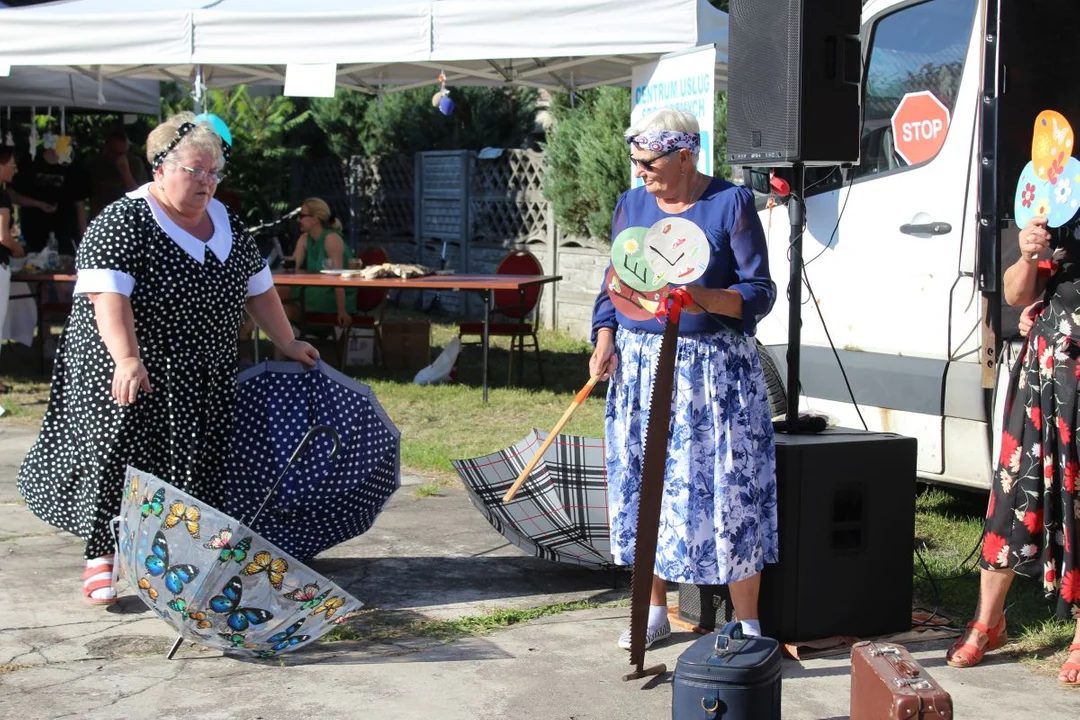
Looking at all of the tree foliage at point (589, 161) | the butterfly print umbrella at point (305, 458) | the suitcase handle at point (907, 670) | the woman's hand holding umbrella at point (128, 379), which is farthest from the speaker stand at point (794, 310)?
the tree foliage at point (589, 161)

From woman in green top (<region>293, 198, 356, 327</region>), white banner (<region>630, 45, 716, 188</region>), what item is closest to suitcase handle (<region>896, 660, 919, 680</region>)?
white banner (<region>630, 45, 716, 188</region>)

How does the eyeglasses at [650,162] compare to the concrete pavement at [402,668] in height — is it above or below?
above

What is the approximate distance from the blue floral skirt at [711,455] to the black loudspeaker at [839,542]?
0.14 metres

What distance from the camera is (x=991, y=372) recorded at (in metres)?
4.90

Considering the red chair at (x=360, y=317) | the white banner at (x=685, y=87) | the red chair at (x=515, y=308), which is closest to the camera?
the white banner at (x=685, y=87)

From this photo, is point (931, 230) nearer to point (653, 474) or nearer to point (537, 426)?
point (653, 474)

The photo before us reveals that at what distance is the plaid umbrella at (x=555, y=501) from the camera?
483 centimetres

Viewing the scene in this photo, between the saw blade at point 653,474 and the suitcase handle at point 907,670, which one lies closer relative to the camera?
the suitcase handle at point 907,670

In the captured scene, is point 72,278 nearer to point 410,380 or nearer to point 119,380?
point 410,380

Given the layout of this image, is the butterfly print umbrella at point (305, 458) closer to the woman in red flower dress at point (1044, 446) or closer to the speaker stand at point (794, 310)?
the speaker stand at point (794, 310)

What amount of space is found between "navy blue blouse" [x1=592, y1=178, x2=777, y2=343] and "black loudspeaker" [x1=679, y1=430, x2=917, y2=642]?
0.51 metres

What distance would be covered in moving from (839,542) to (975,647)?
513 mm

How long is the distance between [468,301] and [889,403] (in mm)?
9805

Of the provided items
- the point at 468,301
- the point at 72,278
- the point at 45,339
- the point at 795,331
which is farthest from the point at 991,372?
the point at 468,301
